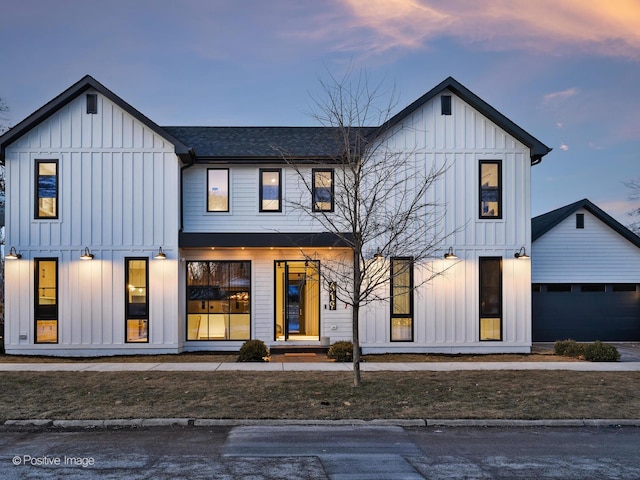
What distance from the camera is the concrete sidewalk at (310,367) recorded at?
1266 cm

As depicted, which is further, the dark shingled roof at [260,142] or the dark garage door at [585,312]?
the dark garage door at [585,312]

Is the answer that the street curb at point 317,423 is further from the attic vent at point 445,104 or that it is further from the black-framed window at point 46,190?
the attic vent at point 445,104

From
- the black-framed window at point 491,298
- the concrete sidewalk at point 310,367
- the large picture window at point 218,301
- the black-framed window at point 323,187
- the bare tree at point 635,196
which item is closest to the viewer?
the concrete sidewalk at point 310,367

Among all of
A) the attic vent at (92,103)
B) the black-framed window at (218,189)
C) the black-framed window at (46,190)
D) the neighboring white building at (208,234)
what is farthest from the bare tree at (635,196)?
the black-framed window at (46,190)

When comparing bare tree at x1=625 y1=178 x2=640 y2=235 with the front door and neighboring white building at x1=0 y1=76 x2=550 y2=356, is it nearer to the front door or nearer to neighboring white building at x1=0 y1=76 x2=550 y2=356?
neighboring white building at x1=0 y1=76 x2=550 y2=356

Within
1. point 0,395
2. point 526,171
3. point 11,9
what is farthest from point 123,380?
point 11,9

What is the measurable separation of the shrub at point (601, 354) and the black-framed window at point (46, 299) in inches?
636

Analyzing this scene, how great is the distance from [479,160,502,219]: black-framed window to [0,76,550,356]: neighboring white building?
41mm

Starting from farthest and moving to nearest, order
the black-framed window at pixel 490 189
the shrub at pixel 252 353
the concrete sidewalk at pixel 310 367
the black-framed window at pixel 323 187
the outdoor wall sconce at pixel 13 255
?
the black-framed window at pixel 323 187 < the black-framed window at pixel 490 189 < the outdoor wall sconce at pixel 13 255 < the shrub at pixel 252 353 < the concrete sidewalk at pixel 310 367

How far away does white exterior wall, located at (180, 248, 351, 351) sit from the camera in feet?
55.7

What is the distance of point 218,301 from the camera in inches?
671

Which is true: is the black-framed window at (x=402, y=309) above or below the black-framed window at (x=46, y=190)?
below

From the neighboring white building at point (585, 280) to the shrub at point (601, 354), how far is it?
462cm

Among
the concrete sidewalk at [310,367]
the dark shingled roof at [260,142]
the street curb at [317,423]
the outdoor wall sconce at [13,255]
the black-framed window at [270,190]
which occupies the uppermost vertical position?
the dark shingled roof at [260,142]
